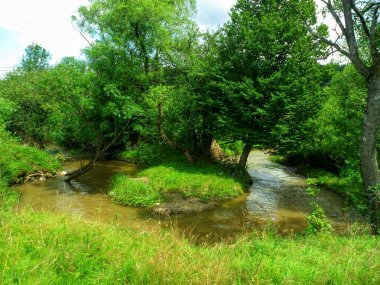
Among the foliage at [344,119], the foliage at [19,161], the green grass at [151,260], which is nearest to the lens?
the green grass at [151,260]

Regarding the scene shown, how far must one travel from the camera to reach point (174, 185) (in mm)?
16656

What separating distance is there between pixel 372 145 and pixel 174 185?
986 centimetres

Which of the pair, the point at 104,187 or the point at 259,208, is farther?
the point at 104,187

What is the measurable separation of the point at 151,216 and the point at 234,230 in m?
3.98

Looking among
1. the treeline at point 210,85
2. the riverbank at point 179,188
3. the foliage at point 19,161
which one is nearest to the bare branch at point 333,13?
the treeline at point 210,85

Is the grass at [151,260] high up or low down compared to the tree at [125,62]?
down

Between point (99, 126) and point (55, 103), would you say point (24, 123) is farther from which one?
point (99, 126)

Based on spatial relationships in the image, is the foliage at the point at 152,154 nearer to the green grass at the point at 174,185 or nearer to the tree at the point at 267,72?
the green grass at the point at 174,185

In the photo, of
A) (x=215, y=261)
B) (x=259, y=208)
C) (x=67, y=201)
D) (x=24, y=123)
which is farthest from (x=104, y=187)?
(x=215, y=261)

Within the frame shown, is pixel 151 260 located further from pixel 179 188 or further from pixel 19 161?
pixel 19 161

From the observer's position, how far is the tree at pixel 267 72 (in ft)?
54.8

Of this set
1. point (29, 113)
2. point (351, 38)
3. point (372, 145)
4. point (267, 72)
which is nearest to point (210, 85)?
point (267, 72)

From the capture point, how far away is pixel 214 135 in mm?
19781

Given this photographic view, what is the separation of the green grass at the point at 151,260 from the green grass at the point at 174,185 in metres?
8.18
